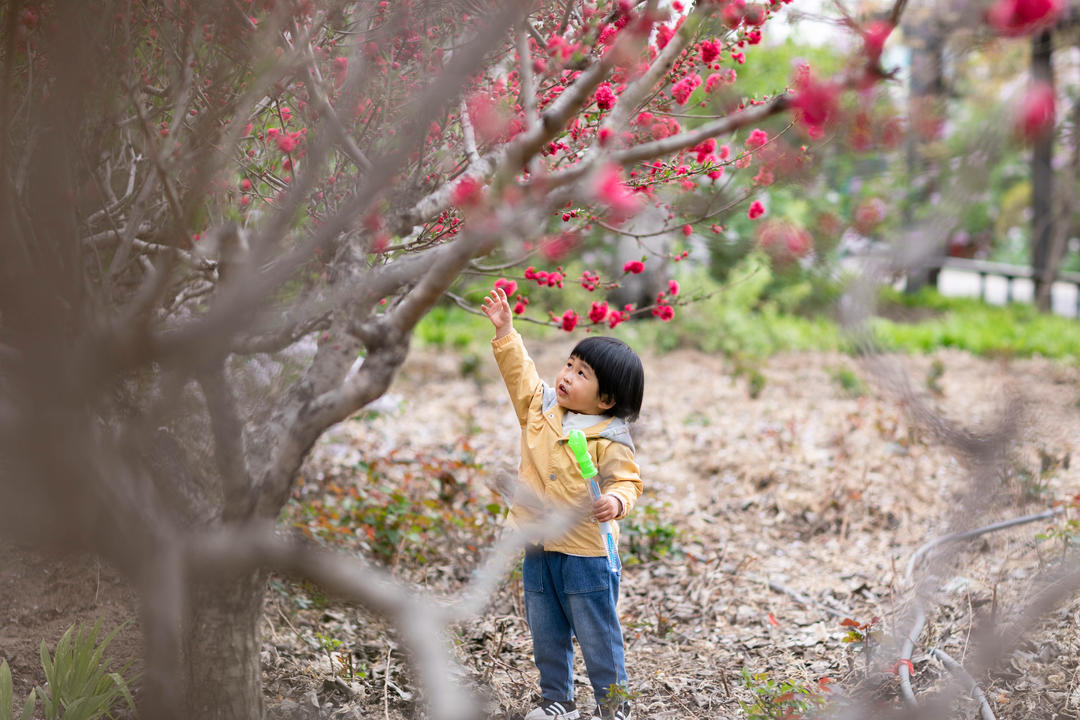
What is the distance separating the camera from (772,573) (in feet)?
14.0

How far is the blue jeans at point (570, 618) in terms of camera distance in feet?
9.04

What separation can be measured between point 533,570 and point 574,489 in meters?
0.31

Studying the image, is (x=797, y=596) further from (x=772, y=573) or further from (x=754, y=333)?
(x=754, y=333)

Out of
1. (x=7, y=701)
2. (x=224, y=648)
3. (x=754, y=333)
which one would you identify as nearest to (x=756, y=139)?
(x=224, y=648)

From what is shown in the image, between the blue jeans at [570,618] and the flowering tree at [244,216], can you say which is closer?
the flowering tree at [244,216]

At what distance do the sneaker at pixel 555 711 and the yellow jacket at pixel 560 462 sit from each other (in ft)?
1.61

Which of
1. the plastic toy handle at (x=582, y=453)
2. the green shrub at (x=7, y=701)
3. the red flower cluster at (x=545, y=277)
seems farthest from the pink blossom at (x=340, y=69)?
the green shrub at (x=7, y=701)

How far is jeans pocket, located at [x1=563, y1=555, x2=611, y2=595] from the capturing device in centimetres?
275

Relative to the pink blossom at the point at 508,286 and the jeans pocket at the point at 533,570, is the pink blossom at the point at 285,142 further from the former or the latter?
the jeans pocket at the point at 533,570

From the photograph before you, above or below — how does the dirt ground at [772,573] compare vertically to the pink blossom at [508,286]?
below

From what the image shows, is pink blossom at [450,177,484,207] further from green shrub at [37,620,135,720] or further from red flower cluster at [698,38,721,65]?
green shrub at [37,620,135,720]

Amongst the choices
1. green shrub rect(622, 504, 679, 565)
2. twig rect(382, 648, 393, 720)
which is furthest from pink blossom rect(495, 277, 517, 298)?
green shrub rect(622, 504, 679, 565)

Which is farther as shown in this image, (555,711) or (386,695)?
(555,711)

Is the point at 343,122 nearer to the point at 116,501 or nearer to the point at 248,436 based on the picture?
the point at 248,436
